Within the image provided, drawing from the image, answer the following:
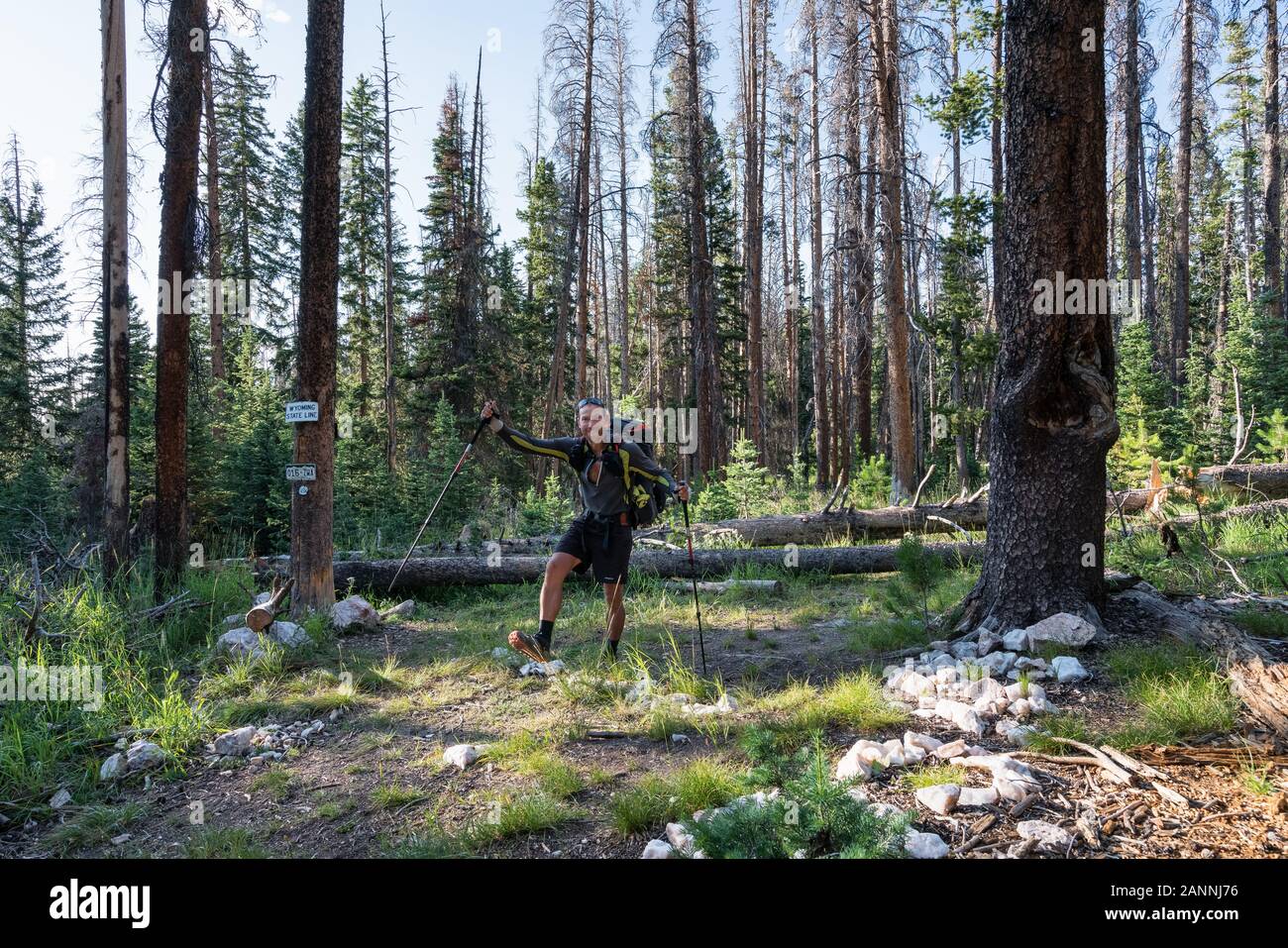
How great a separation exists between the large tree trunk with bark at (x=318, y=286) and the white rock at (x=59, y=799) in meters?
3.21

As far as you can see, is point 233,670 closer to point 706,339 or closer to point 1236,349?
point 706,339

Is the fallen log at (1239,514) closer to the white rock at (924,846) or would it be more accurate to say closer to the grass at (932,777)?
the grass at (932,777)

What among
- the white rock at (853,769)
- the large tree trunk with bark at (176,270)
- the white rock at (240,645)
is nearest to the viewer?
the white rock at (853,769)

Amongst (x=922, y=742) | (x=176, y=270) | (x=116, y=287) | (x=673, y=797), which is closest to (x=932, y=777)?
(x=922, y=742)

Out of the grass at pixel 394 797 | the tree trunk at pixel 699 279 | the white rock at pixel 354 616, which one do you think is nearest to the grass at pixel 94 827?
the grass at pixel 394 797

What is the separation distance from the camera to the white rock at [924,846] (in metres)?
2.62

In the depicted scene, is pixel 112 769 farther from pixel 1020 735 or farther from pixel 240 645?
pixel 1020 735

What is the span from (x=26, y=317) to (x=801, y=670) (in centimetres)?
3156

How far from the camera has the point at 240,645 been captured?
625 cm

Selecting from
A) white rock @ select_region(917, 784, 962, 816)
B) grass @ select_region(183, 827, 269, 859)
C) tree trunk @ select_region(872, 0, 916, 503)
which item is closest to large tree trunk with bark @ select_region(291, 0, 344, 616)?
grass @ select_region(183, 827, 269, 859)

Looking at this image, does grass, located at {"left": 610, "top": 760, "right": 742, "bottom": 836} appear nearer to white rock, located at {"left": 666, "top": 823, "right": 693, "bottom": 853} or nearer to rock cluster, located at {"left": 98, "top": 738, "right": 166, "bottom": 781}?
white rock, located at {"left": 666, "top": 823, "right": 693, "bottom": 853}

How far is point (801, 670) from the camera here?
17.8 feet

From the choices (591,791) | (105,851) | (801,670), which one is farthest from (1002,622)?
(105,851)

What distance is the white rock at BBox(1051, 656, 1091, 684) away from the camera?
14.2 feet
